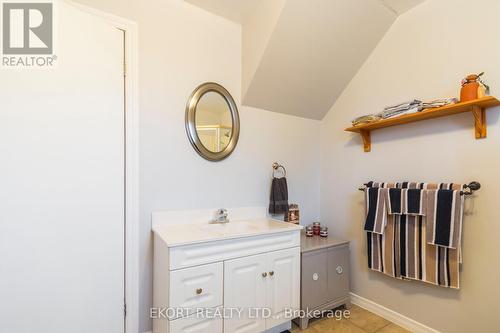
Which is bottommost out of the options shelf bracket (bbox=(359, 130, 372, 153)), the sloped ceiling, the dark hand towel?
the dark hand towel

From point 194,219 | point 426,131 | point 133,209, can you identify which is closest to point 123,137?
point 133,209

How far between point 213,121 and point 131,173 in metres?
0.73

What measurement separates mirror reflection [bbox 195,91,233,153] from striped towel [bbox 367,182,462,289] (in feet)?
4.32

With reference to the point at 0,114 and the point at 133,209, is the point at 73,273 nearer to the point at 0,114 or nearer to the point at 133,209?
the point at 133,209

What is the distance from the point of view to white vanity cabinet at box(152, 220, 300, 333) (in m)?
1.26

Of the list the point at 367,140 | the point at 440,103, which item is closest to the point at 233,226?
the point at 367,140

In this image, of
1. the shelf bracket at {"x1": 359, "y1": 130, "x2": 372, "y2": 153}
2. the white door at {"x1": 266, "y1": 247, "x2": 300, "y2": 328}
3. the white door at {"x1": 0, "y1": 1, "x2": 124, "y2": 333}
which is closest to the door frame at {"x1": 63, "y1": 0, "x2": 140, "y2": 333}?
the white door at {"x1": 0, "y1": 1, "x2": 124, "y2": 333}

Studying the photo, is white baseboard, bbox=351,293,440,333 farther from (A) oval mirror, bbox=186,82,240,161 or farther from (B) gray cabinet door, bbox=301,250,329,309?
(A) oval mirror, bbox=186,82,240,161

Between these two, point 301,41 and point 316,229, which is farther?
point 316,229

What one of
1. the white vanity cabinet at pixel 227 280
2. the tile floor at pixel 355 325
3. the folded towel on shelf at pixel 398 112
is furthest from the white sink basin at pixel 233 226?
the folded towel on shelf at pixel 398 112

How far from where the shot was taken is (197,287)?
1.30 m

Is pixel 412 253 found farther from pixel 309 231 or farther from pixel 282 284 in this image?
pixel 282 284

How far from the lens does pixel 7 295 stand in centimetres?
115

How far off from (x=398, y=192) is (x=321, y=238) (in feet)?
2.55
